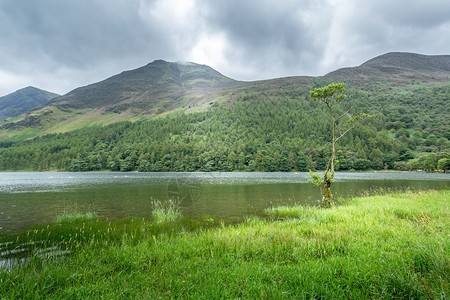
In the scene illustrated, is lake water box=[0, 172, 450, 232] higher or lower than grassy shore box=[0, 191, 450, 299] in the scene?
lower

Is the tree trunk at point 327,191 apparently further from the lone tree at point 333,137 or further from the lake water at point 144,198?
the lake water at point 144,198

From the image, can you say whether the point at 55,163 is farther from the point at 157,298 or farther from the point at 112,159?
the point at 157,298

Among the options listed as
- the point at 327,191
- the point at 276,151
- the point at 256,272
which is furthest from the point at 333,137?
the point at 276,151

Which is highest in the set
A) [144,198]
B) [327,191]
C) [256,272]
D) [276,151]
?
[256,272]

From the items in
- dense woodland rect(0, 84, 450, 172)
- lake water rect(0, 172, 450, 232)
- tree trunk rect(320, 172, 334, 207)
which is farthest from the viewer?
dense woodland rect(0, 84, 450, 172)

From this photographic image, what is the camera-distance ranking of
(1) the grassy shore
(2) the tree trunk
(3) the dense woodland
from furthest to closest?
(3) the dense woodland, (2) the tree trunk, (1) the grassy shore

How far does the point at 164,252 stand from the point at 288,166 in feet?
466

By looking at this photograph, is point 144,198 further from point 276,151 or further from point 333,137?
point 276,151

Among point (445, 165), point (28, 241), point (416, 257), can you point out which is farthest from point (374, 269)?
point (445, 165)

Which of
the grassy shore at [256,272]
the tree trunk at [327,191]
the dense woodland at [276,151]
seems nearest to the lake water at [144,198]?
the tree trunk at [327,191]

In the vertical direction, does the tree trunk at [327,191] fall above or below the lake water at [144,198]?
above

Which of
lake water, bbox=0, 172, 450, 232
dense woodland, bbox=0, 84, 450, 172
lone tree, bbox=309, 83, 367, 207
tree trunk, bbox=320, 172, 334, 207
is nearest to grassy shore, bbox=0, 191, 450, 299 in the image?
tree trunk, bbox=320, 172, 334, 207

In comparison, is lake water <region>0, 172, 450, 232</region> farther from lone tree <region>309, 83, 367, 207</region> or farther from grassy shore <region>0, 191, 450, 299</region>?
grassy shore <region>0, 191, 450, 299</region>

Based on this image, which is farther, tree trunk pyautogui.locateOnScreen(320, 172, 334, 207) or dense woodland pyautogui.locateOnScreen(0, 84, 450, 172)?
dense woodland pyautogui.locateOnScreen(0, 84, 450, 172)
